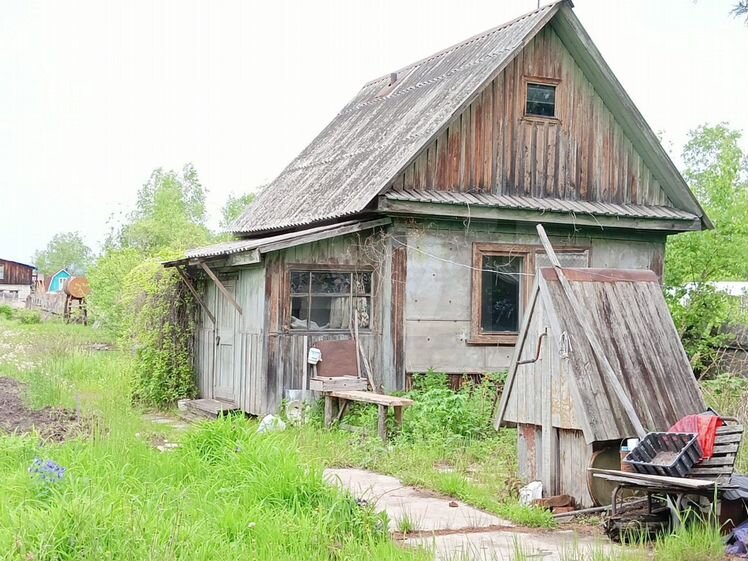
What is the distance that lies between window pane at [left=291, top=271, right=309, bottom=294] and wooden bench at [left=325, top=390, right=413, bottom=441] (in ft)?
5.48

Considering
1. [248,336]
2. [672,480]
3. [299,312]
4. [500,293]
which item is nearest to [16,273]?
[248,336]

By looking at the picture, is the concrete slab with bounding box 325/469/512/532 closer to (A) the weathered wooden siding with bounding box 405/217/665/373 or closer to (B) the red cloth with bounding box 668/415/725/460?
(B) the red cloth with bounding box 668/415/725/460

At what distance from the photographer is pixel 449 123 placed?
14078 millimetres

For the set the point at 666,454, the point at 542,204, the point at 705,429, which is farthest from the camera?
the point at 542,204

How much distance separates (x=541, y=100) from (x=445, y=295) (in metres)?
3.67

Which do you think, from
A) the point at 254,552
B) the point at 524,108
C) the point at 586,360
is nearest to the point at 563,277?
the point at 586,360

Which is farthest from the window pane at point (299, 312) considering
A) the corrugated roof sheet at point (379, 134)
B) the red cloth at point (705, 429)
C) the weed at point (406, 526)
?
the red cloth at point (705, 429)

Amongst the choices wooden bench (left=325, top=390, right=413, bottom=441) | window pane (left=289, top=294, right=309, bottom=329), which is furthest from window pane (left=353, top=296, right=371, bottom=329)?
wooden bench (left=325, top=390, right=413, bottom=441)

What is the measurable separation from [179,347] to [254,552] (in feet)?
35.7

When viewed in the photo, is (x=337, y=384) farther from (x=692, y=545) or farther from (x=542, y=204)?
(x=692, y=545)

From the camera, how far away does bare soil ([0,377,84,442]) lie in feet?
33.9

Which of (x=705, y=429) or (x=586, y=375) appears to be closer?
(x=705, y=429)

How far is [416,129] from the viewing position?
14.9 metres

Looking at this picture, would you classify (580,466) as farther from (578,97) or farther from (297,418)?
(578,97)
